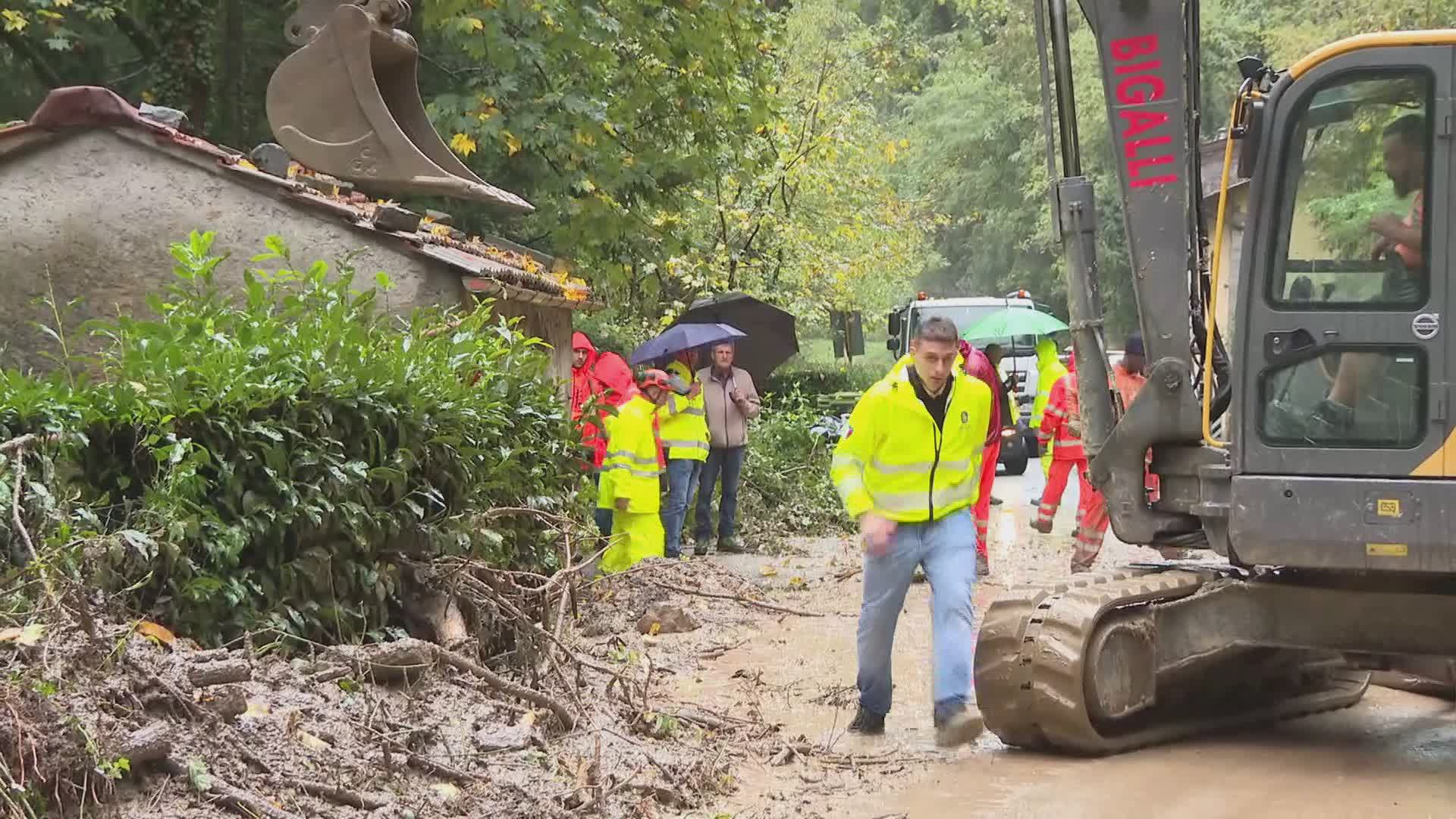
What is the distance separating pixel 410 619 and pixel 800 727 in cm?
202

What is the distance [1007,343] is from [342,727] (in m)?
20.3

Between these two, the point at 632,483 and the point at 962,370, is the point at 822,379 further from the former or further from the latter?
the point at 962,370

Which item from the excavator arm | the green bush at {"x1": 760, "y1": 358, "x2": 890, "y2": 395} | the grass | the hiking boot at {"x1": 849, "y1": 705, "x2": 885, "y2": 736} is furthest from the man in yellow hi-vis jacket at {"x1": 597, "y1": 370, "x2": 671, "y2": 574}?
the grass

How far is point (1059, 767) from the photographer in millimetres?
6938

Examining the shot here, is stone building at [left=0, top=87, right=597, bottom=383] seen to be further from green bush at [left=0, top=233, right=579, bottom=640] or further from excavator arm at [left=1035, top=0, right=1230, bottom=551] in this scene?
excavator arm at [left=1035, top=0, right=1230, bottom=551]

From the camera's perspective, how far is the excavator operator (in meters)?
6.81

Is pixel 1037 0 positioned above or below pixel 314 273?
above

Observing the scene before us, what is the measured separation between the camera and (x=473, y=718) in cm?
605

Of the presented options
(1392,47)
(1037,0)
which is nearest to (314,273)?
(1037,0)

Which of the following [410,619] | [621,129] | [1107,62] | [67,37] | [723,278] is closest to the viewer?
[410,619]

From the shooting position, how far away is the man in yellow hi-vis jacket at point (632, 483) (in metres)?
12.4

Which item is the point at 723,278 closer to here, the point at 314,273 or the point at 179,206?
the point at 179,206

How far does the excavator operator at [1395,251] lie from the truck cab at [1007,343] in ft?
46.4

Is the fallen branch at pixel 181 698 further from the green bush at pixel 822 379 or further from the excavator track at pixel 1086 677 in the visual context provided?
the green bush at pixel 822 379
